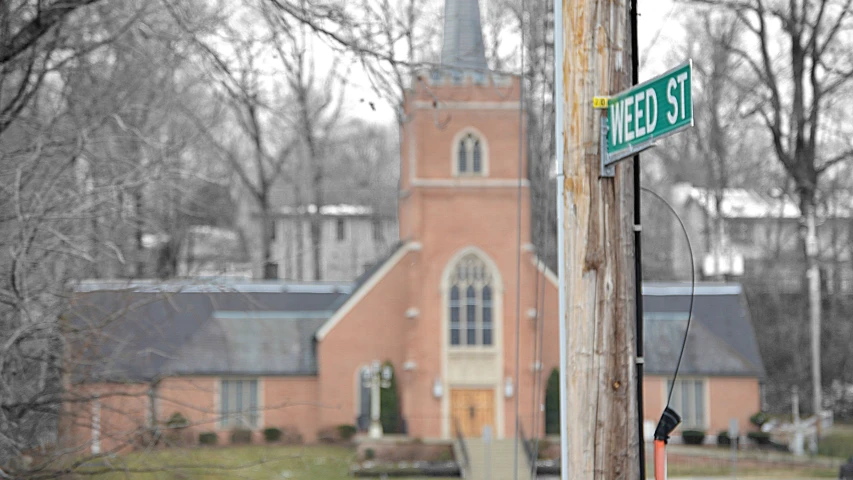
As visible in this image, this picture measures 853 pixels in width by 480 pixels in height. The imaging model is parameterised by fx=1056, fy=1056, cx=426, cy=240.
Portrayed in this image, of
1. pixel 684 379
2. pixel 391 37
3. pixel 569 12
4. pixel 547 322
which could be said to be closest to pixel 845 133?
pixel 684 379

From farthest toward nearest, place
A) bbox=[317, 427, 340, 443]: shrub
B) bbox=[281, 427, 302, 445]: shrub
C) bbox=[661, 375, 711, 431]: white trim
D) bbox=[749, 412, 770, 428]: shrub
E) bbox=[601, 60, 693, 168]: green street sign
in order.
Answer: bbox=[661, 375, 711, 431]: white trim
bbox=[749, 412, 770, 428]: shrub
bbox=[317, 427, 340, 443]: shrub
bbox=[281, 427, 302, 445]: shrub
bbox=[601, 60, 693, 168]: green street sign

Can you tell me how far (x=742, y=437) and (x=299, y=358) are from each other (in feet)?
46.3

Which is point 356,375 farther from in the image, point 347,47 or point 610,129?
point 610,129

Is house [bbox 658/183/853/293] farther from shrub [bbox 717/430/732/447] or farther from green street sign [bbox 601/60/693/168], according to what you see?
green street sign [bbox 601/60/693/168]

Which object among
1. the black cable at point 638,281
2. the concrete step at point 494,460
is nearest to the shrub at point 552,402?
the concrete step at point 494,460

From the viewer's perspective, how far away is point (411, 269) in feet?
108

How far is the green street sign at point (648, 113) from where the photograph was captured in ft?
14.6

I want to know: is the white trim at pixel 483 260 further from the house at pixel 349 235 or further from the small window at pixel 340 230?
the small window at pixel 340 230

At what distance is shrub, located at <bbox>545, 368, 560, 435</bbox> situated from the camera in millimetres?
30625

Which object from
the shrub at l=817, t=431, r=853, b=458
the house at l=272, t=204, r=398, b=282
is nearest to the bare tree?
the shrub at l=817, t=431, r=853, b=458

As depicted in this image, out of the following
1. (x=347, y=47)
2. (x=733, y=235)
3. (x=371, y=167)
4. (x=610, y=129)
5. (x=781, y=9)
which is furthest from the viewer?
(x=371, y=167)

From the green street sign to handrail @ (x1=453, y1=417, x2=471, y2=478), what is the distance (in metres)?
24.3

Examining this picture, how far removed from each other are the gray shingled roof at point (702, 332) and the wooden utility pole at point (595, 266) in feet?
92.3

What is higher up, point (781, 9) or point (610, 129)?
point (781, 9)
